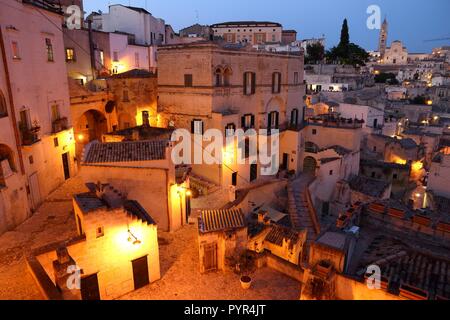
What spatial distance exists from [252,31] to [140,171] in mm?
79385

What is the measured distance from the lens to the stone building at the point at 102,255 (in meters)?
11.5

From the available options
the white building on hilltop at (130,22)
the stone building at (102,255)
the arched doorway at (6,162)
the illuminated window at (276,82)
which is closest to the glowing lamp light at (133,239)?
the stone building at (102,255)

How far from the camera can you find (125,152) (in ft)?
58.2

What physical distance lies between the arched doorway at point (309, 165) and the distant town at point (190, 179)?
0.38 m

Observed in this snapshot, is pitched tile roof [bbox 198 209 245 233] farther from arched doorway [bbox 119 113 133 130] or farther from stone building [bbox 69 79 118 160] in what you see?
arched doorway [bbox 119 113 133 130]

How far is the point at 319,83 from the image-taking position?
57719 mm

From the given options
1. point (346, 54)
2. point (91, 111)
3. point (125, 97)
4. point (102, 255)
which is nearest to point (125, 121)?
point (125, 97)

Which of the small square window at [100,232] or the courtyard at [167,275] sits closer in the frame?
the small square window at [100,232]

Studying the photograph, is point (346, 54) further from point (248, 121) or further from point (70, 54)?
point (70, 54)

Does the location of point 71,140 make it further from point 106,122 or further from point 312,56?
point 312,56

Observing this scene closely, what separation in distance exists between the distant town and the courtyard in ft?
0.27

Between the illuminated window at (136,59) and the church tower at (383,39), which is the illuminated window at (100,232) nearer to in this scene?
the illuminated window at (136,59)

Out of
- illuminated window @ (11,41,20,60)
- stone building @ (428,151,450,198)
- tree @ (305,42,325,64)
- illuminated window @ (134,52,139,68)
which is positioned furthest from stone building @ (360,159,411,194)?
tree @ (305,42,325,64)
